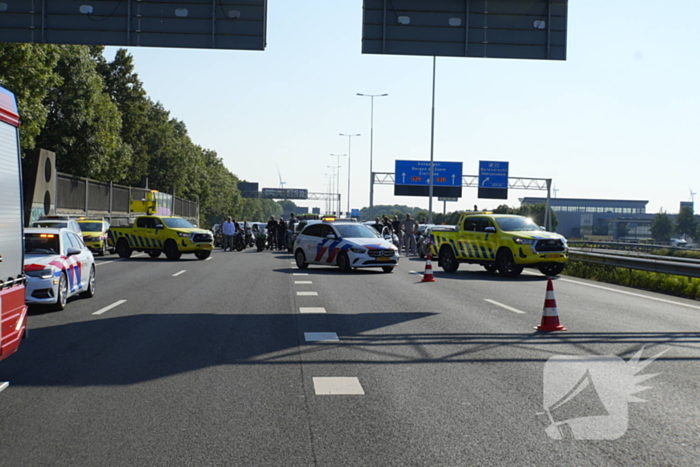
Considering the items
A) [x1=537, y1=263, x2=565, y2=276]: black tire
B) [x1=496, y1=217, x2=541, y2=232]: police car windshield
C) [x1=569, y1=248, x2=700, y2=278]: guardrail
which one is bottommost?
[x1=537, y1=263, x2=565, y2=276]: black tire

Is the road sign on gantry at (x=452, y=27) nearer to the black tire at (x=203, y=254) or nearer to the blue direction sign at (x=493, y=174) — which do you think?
the black tire at (x=203, y=254)

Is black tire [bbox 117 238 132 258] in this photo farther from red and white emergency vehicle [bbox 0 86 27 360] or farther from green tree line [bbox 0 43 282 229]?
red and white emergency vehicle [bbox 0 86 27 360]

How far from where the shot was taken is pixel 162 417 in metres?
5.96

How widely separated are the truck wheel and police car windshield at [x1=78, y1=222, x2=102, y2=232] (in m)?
18.0

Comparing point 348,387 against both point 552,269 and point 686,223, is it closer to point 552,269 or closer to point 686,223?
point 552,269

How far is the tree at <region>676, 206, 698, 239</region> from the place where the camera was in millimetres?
125938

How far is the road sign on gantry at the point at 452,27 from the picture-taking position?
18.7m

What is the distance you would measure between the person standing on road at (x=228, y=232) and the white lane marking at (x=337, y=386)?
33675 mm

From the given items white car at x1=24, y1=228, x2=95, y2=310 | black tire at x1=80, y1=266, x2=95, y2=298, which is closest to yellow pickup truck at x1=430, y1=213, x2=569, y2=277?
black tire at x1=80, y1=266, x2=95, y2=298

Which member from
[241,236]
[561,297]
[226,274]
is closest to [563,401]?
[561,297]

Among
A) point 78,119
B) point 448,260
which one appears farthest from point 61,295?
point 78,119

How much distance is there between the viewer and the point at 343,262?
77.1ft

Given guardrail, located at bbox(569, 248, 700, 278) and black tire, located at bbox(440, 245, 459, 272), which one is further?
black tire, located at bbox(440, 245, 459, 272)

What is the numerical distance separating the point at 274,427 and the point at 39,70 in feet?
105
